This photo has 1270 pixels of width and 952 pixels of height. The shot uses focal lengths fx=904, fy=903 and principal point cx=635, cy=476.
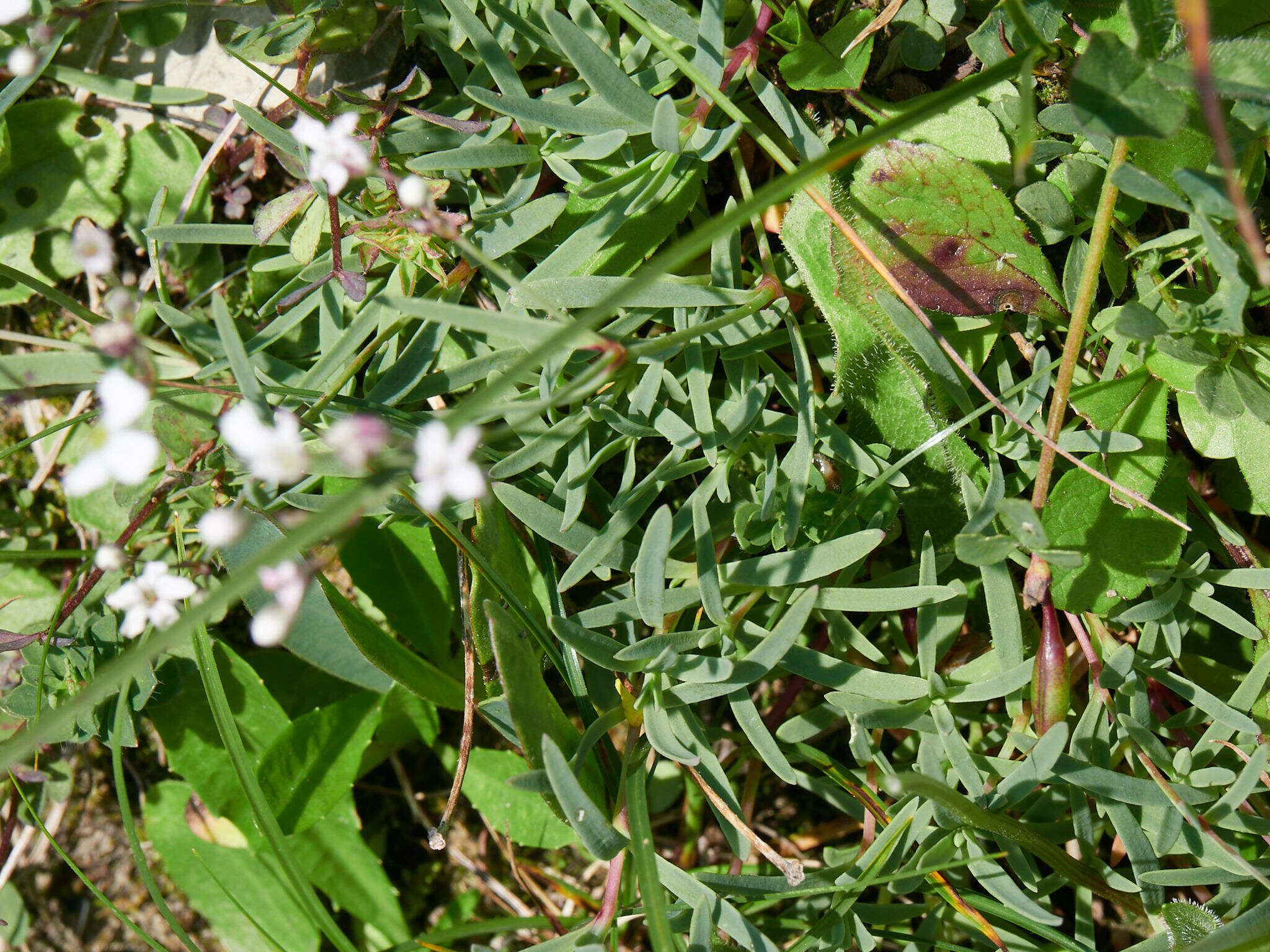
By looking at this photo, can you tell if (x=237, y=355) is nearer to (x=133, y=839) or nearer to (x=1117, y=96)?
(x=133, y=839)

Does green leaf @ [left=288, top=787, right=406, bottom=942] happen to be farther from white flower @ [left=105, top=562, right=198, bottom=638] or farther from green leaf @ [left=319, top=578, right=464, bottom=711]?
white flower @ [left=105, top=562, right=198, bottom=638]

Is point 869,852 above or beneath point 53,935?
beneath

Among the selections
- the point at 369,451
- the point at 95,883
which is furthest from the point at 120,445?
the point at 95,883

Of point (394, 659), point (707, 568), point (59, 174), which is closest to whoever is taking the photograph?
point (707, 568)

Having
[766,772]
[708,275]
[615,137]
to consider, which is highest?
[615,137]

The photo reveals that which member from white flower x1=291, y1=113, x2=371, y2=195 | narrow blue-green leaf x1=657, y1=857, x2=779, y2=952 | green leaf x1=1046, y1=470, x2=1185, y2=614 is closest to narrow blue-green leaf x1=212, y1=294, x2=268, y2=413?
white flower x1=291, y1=113, x2=371, y2=195

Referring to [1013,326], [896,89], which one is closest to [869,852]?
[1013,326]

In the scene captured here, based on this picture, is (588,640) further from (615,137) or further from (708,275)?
(615,137)
